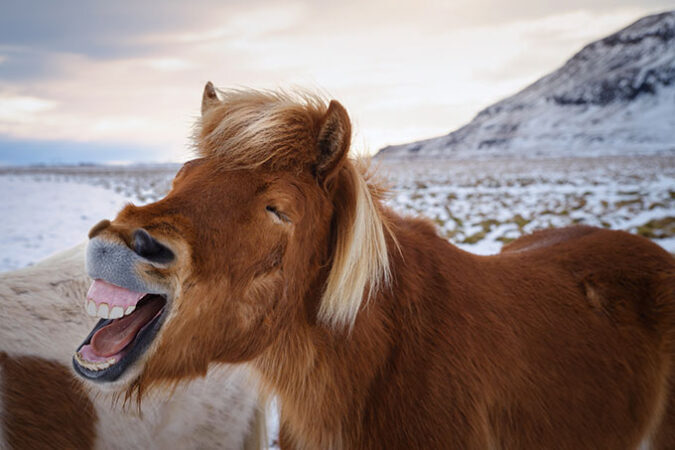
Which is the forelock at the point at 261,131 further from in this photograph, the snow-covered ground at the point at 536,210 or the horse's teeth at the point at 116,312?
the snow-covered ground at the point at 536,210

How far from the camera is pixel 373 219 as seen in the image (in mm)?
1447

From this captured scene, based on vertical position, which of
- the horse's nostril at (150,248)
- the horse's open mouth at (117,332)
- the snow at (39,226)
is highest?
the horse's nostril at (150,248)

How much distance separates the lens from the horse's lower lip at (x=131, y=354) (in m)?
1.22

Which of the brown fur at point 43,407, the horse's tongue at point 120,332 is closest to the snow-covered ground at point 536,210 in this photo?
the brown fur at point 43,407

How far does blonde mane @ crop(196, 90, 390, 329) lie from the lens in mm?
1369

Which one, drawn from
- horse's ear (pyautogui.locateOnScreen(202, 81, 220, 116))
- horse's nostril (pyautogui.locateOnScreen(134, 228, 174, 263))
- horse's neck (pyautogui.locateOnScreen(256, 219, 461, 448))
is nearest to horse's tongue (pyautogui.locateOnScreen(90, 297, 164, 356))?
horse's nostril (pyautogui.locateOnScreen(134, 228, 174, 263))

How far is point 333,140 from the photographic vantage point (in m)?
1.33

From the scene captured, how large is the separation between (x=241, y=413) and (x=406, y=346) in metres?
1.34

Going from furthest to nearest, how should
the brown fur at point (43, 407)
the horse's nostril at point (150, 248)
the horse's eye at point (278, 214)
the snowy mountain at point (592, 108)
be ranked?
the snowy mountain at point (592, 108) < the brown fur at point (43, 407) < the horse's eye at point (278, 214) < the horse's nostril at point (150, 248)

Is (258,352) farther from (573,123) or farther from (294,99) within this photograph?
(573,123)

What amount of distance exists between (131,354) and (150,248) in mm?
360

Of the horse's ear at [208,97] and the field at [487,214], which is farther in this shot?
the field at [487,214]

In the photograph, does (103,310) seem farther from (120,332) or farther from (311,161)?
(311,161)

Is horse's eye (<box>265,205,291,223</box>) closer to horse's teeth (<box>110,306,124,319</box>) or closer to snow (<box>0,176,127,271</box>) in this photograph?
horse's teeth (<box>110,306,124,319</box>)
